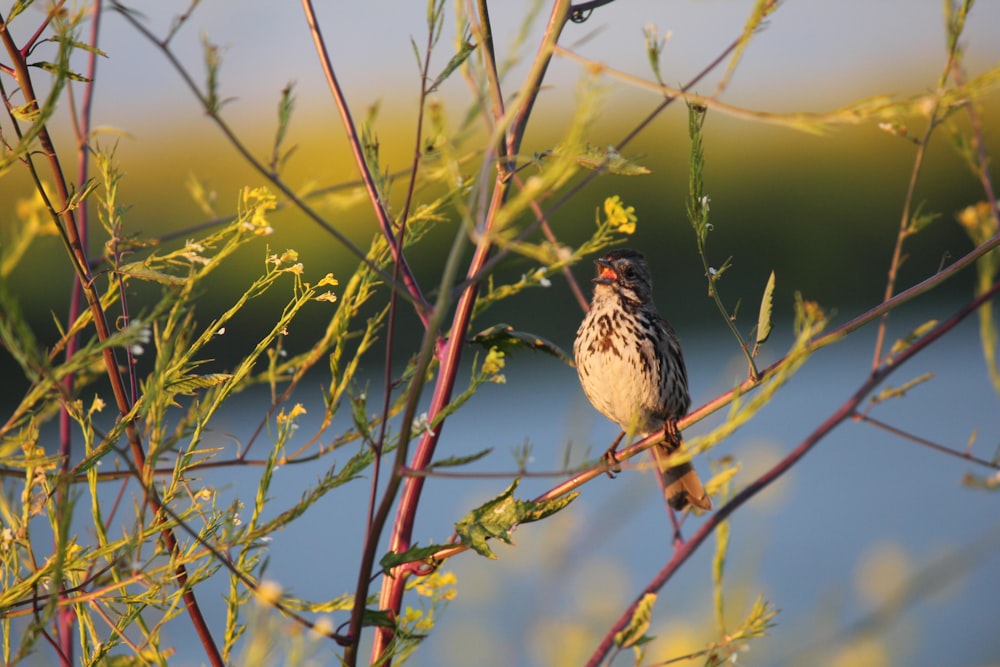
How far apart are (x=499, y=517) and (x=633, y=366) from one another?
1.71 meters

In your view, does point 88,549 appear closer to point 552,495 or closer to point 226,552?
point 226,552

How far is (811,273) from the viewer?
30.8ft

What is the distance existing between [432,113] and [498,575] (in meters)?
1.82

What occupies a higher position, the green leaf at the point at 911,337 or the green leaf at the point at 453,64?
the green leaf at the point at 453,64

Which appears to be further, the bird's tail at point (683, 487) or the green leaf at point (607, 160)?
the bird's tail at point (683, 487)

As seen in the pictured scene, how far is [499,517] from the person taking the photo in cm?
120

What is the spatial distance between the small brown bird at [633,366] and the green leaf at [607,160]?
1591mm

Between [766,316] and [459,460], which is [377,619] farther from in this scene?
[766,316]

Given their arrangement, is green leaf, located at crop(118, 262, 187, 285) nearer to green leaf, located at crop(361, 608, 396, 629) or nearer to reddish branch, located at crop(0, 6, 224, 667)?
reddish branch, located at crop(0, 6, 224, 667)

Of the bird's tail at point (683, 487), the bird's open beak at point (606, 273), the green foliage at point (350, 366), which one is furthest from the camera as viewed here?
the bird's open beak at point (606, 273)

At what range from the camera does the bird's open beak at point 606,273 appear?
3.05m

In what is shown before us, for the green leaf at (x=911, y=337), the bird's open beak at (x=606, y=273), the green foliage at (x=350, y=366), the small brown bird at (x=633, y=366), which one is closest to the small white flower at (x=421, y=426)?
the green foliage at (x=350, y=366)

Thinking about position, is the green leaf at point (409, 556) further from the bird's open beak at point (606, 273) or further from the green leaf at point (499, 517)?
the bird's open beak at point (606, 273)

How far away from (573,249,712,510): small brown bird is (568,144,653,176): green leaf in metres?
1.59
